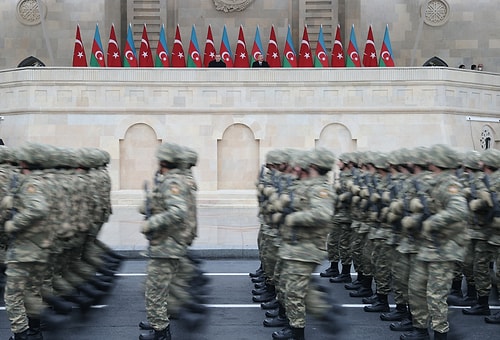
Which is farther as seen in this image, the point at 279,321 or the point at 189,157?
the point at 279,321

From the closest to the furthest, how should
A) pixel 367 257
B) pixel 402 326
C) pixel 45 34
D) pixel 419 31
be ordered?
pixel 402 326
pixel 367 257
pixel 45 34
pixel 419 31

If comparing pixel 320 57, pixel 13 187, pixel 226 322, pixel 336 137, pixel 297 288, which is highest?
pixel 320 57

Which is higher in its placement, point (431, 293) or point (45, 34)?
point (45, 34)

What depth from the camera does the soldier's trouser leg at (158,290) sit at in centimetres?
732

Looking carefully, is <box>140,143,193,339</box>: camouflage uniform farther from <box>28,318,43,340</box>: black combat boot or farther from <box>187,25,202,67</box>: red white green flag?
<box>187,25,202,67</box>: red white green flag

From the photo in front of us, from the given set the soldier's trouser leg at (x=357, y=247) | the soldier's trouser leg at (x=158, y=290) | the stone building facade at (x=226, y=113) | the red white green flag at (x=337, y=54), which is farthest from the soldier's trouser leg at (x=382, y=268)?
the red white green flag at (x=337, y=54)

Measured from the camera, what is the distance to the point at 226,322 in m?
8.62

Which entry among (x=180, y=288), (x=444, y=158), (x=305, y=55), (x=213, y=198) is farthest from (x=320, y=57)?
(x=180, y=288)

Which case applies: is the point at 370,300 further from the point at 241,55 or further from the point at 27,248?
the point at 241,55

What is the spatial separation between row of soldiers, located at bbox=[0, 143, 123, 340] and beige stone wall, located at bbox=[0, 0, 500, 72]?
17619mm

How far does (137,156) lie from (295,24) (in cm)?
989

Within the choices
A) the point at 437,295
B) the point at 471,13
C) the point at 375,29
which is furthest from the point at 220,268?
the point at 471,13

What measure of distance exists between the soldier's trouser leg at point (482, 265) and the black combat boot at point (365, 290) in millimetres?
1464

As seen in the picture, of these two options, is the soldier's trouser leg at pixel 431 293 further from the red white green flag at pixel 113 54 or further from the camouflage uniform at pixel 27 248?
the red white green flag at pixel 113 54
